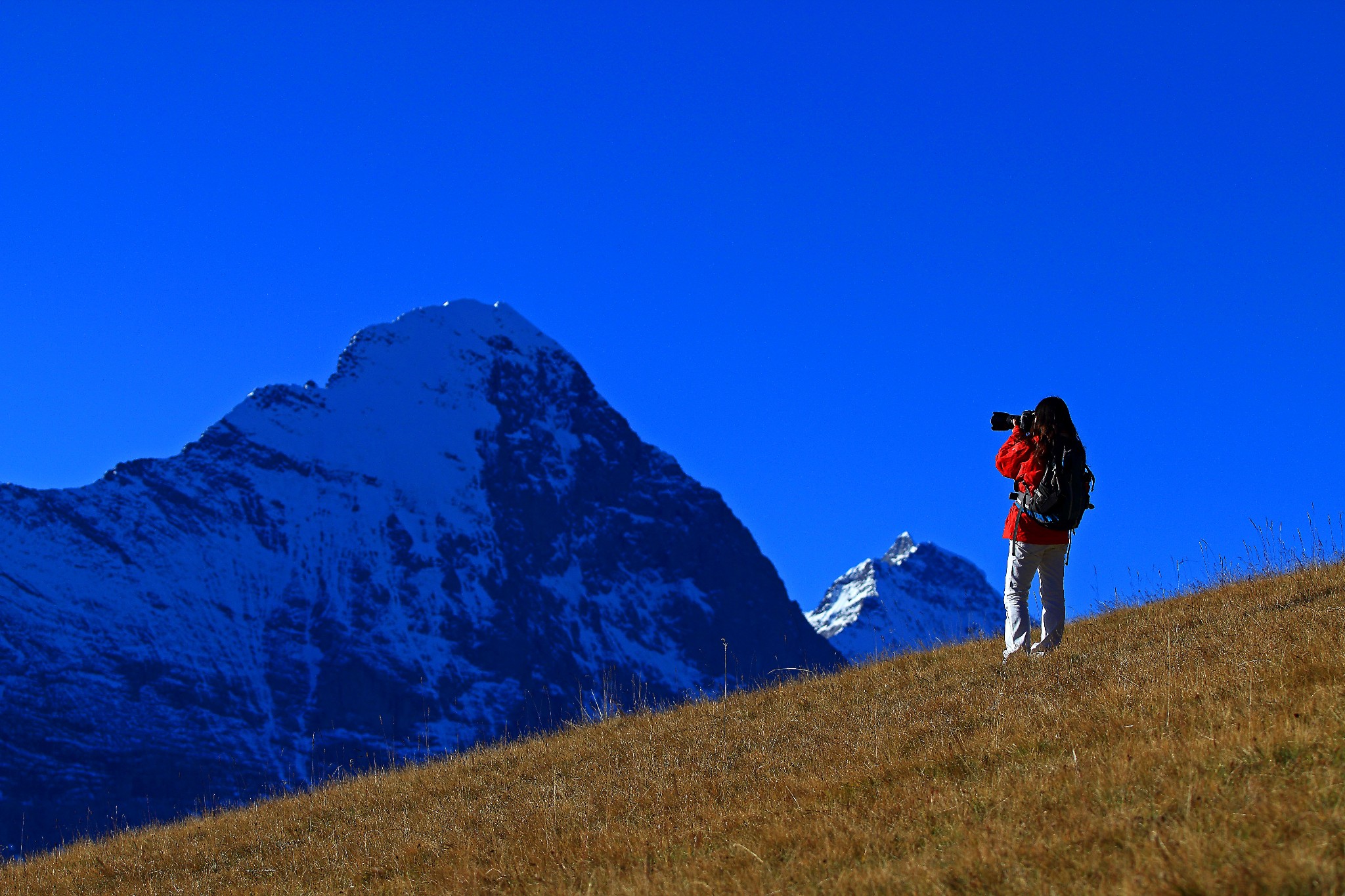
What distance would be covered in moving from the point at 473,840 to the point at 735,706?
4598mm

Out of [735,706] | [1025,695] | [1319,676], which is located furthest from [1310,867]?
[735,706]

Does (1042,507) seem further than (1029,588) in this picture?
No

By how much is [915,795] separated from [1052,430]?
4.43 metres

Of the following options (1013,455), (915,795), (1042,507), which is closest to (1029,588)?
(1042,507)

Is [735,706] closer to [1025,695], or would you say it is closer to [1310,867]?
[1025,695]

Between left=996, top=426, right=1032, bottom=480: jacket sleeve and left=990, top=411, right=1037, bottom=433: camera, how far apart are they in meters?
0.07

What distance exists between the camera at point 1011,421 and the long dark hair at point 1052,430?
0.53 ft

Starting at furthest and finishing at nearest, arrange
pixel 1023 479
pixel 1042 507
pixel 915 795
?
pixel 1023 479
pixel 1042 507
pixel 915 795

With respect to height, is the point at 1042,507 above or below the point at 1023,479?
below

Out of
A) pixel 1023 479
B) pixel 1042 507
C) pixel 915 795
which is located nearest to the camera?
pixel 915 795

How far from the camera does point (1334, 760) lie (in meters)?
5.27

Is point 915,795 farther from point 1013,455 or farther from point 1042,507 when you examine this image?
point 1013,455

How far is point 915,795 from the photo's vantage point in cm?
629

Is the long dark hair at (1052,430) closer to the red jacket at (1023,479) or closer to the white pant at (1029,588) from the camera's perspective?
the red jacket at (1023,479)
